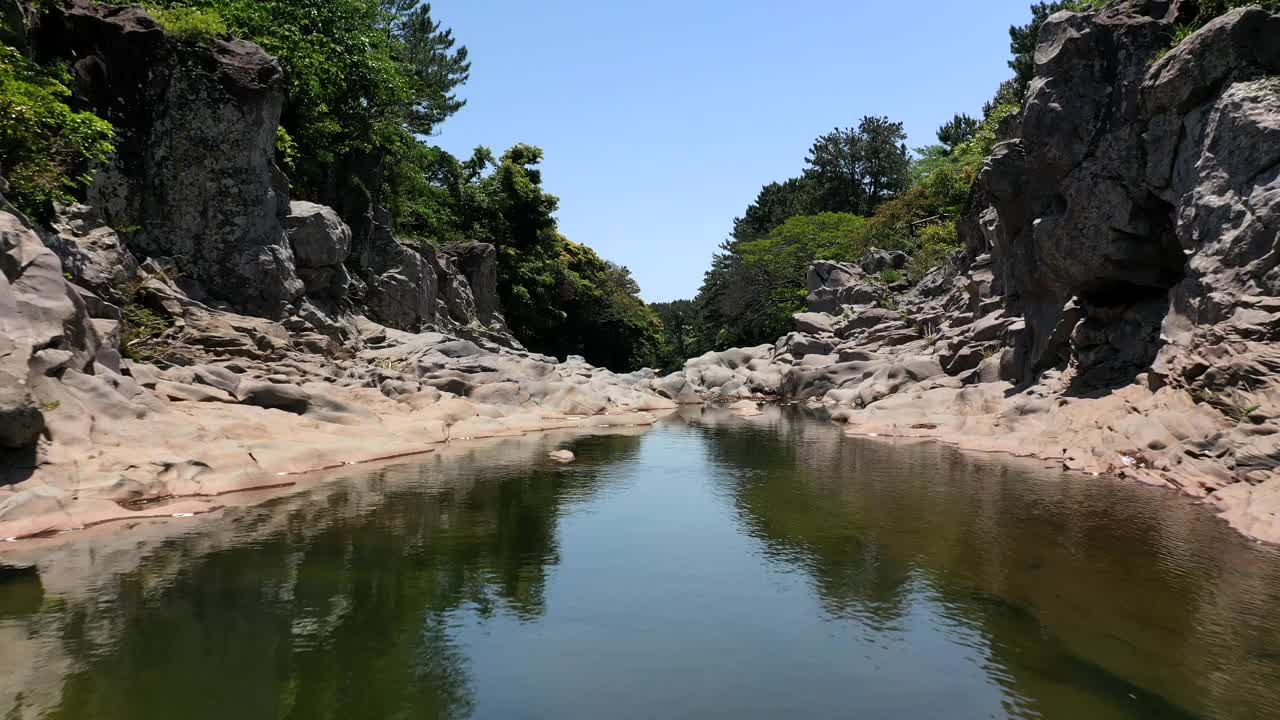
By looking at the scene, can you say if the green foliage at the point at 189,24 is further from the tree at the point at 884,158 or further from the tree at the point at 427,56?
the tree at the point at 884,158

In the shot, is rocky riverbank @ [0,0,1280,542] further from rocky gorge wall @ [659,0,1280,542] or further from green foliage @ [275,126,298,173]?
green foliage @ [275,126,298,173]

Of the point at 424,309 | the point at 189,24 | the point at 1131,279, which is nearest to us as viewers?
the point at 1131,279

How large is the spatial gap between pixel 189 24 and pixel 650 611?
21.8 metres

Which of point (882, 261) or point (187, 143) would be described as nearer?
point (187, 143)

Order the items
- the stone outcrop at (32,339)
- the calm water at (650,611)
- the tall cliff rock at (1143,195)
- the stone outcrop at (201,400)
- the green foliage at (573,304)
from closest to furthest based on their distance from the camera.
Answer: the calm water at (650,611) → the stone outcrop at (32,339) → the stone outcrop at (201,400) → the tall cliff rock at (1143,195) → the green foliage at (573,304)

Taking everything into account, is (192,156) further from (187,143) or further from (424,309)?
(424,309)

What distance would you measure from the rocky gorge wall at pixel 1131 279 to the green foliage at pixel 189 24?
76.5 ft

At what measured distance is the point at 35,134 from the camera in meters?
15.8

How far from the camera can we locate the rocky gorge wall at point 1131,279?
47.9 ft

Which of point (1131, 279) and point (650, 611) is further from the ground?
point (1131, 279)

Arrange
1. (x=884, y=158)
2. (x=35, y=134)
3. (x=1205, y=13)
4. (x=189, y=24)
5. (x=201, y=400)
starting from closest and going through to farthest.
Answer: (x=35, y=134) < (x=201, y=400) < (x=1205, y=13) < (x=189, y=24) < (x=884, y=158)

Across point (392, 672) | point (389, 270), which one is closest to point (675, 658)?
point (392, 672)

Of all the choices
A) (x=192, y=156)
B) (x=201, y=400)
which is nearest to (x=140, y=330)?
(x=201, y=400)

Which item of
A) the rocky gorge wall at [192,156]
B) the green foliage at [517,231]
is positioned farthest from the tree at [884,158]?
the rocky gorge wall at [192,156]
